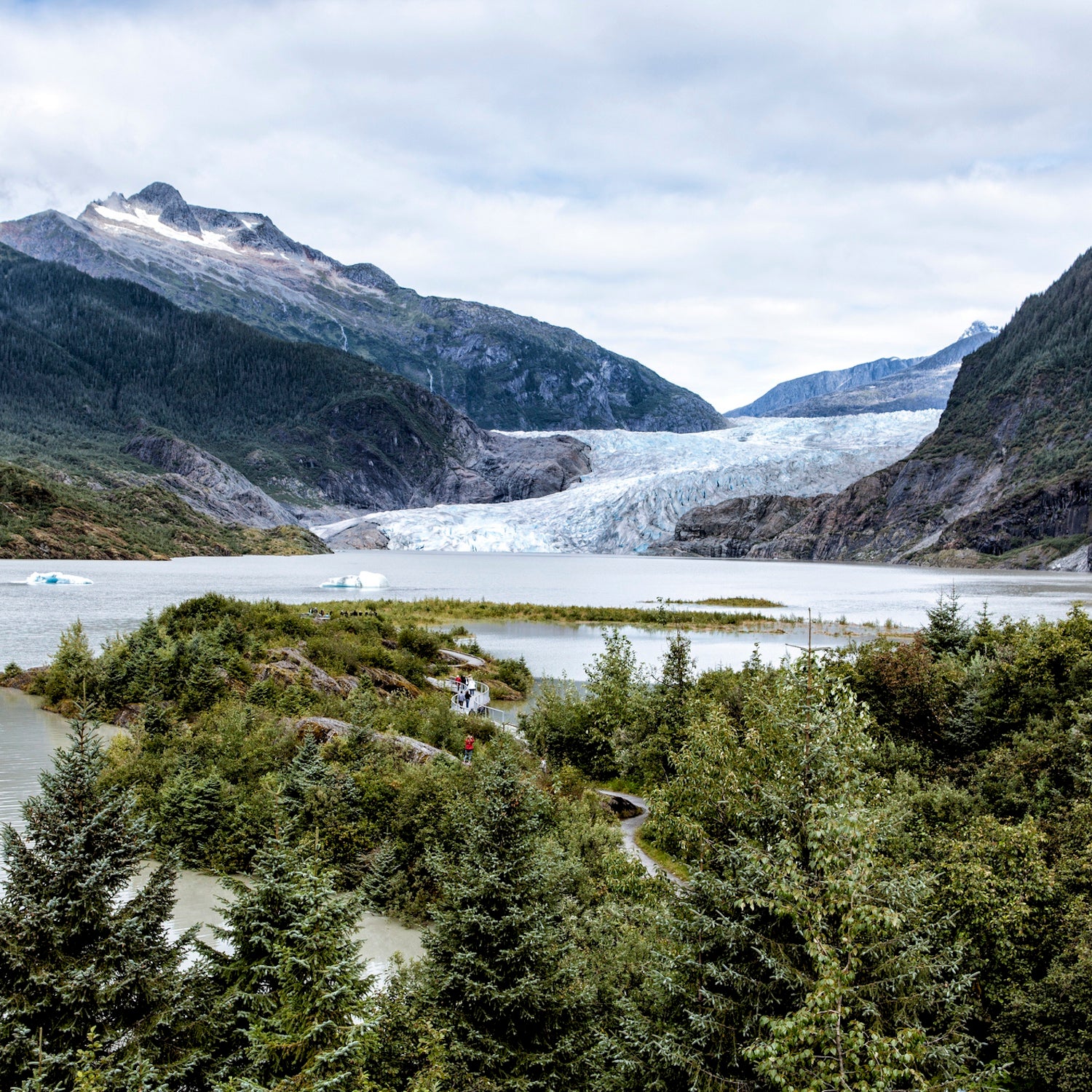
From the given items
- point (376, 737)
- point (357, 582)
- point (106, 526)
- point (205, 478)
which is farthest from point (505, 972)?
point (205, 478)

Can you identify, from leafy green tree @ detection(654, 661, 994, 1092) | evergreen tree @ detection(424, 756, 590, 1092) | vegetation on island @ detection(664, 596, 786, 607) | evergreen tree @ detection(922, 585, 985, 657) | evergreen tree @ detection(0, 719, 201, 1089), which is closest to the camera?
leafy green tree @ detection(654, 661, 994, 1092)

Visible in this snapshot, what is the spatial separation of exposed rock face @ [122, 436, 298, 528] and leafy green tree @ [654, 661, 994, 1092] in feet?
596

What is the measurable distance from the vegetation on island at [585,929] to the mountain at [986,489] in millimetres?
126699

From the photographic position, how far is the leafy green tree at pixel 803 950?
6.44 metres

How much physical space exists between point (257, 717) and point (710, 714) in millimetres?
12556

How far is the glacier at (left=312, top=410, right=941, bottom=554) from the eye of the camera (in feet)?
494

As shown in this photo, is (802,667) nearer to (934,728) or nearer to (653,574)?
(934,728)

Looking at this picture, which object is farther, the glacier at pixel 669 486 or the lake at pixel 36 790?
the glacier at pixel 669 486

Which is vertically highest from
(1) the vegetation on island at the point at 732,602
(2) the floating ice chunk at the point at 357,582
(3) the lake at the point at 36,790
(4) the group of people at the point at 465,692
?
(2) the floating ice chunk at the point at 357,582

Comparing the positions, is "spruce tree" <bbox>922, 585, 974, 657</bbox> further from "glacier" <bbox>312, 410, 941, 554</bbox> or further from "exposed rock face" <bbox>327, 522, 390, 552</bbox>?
"exposed rock face" <bbox>327, 522, 390, 552</bbox>

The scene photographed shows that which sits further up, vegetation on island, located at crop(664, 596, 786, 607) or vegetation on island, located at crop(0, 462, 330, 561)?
vegetation on island, located at crop(0, 462, 330, 561)

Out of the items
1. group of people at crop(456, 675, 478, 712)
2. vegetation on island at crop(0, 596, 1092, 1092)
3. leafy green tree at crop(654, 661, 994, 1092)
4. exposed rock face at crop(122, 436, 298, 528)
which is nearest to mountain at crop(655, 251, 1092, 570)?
exposed rock face at crop(122, 436, 298, 528)

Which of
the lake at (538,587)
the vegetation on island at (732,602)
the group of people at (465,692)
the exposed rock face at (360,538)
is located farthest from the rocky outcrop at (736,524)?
the group of people at (465,692)

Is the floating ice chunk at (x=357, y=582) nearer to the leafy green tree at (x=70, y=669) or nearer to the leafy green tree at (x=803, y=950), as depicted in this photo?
the leafy green tree at (x=70, y=669)
